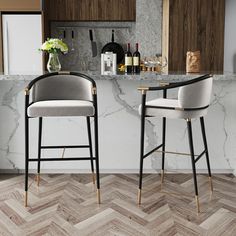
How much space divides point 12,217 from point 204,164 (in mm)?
1745

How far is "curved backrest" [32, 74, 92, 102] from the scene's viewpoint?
3.05 meters

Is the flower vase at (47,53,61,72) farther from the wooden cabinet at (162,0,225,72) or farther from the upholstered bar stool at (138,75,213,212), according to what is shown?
the wooden cabinet at (162,0,225,72)

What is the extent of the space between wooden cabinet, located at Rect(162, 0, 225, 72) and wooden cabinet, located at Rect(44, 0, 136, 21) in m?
0.72

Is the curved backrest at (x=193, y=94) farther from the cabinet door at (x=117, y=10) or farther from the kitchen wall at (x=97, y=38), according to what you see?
the cabinet door at (x=117, y=10)

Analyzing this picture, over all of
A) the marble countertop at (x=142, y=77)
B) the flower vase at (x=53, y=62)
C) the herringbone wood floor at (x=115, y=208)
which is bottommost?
the herringbone wood floor at (x=115, y=208)

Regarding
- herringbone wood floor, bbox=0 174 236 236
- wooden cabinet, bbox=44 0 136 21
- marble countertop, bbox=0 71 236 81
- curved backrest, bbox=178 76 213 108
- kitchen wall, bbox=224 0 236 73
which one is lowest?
herringbone wood floor, bbox=0 174 236 236

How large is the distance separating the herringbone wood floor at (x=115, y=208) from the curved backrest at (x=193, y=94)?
2.38 feet

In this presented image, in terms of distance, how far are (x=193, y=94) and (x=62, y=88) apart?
3.39ft

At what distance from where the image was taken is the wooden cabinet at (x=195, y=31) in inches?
191

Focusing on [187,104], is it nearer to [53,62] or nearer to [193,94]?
[193,94]

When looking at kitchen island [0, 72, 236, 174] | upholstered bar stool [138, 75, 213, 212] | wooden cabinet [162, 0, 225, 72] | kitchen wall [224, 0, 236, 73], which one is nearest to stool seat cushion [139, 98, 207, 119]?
upholstered bar stool [138, 75, 213, 212]

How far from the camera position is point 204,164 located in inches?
140

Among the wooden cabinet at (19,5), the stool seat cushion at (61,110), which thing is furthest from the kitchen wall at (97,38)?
the stool seat cushion at (61,110)

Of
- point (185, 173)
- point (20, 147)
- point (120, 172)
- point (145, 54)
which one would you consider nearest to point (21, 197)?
point (20, 147)
